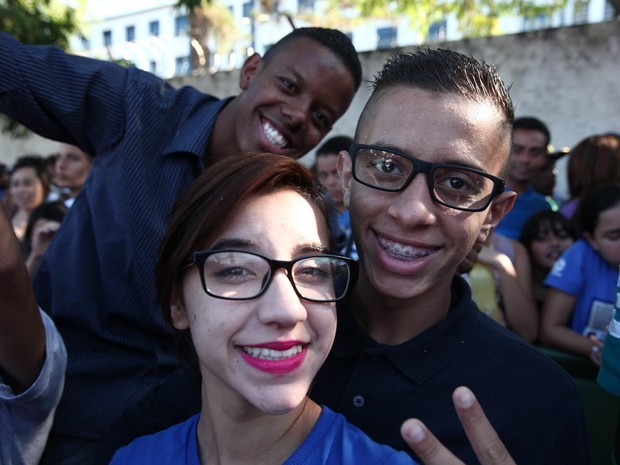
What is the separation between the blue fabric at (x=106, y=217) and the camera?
2.18m

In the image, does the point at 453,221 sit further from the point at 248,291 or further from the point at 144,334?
the point at 144,334

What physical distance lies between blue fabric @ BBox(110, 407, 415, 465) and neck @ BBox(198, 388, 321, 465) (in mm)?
37

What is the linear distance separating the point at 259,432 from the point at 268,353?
234mm

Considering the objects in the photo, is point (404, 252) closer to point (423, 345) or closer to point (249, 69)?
point (423, 345)

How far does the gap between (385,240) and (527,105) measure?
6.89 m

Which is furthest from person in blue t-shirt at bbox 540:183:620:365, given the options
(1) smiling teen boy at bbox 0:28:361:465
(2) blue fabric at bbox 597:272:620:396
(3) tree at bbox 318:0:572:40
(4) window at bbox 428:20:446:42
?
(3) tree at bbox 318:0:572:40

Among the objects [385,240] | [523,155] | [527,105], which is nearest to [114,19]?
[527,105]

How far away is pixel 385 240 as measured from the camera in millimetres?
1528

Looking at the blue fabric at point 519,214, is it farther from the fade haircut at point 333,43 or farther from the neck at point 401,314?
the neck at point 401,314

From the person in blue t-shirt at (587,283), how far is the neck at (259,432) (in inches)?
84.6

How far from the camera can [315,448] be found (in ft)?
4.44

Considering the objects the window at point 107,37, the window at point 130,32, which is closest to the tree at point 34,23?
the window at point 130,32

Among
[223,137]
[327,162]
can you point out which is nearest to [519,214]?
[327,162]

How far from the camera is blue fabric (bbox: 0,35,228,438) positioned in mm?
2178
